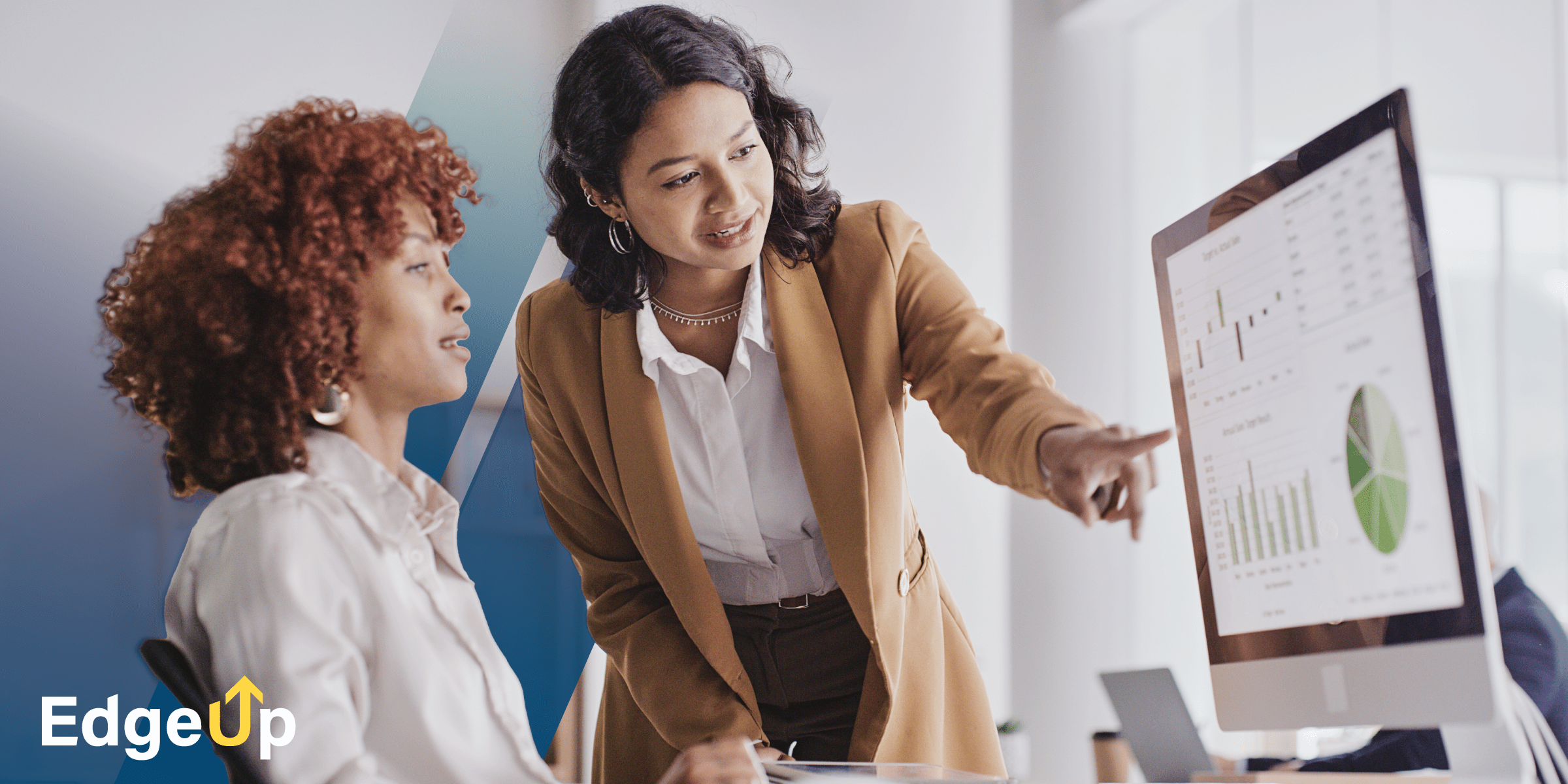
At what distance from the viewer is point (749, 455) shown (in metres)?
1.41

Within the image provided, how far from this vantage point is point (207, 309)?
0.92 metres

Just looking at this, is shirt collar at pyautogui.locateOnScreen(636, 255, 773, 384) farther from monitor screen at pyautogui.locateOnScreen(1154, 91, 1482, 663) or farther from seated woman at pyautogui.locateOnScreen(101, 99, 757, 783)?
monitor screen at pyautogui.locateOnScreen(1154, 91, 1482, 663)

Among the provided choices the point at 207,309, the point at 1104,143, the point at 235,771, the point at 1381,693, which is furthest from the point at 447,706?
the point at 1104,143

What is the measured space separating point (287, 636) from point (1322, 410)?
0.80 metres

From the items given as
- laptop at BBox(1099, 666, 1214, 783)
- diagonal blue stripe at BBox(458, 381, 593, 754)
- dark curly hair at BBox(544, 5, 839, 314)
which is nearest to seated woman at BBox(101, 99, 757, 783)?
dark curly hair at BBox(544, 5, 839, 314)

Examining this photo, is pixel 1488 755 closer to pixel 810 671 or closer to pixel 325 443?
pixel 810 671

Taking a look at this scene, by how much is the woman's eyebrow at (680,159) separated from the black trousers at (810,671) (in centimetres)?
56

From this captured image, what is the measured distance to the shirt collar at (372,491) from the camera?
3.10ft

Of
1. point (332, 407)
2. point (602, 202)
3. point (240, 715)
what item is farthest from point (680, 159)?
point (240, 715)

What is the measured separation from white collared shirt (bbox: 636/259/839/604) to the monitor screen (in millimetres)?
532

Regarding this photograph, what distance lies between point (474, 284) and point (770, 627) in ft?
5.45

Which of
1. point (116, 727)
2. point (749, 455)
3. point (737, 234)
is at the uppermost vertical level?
point (737, 234)
